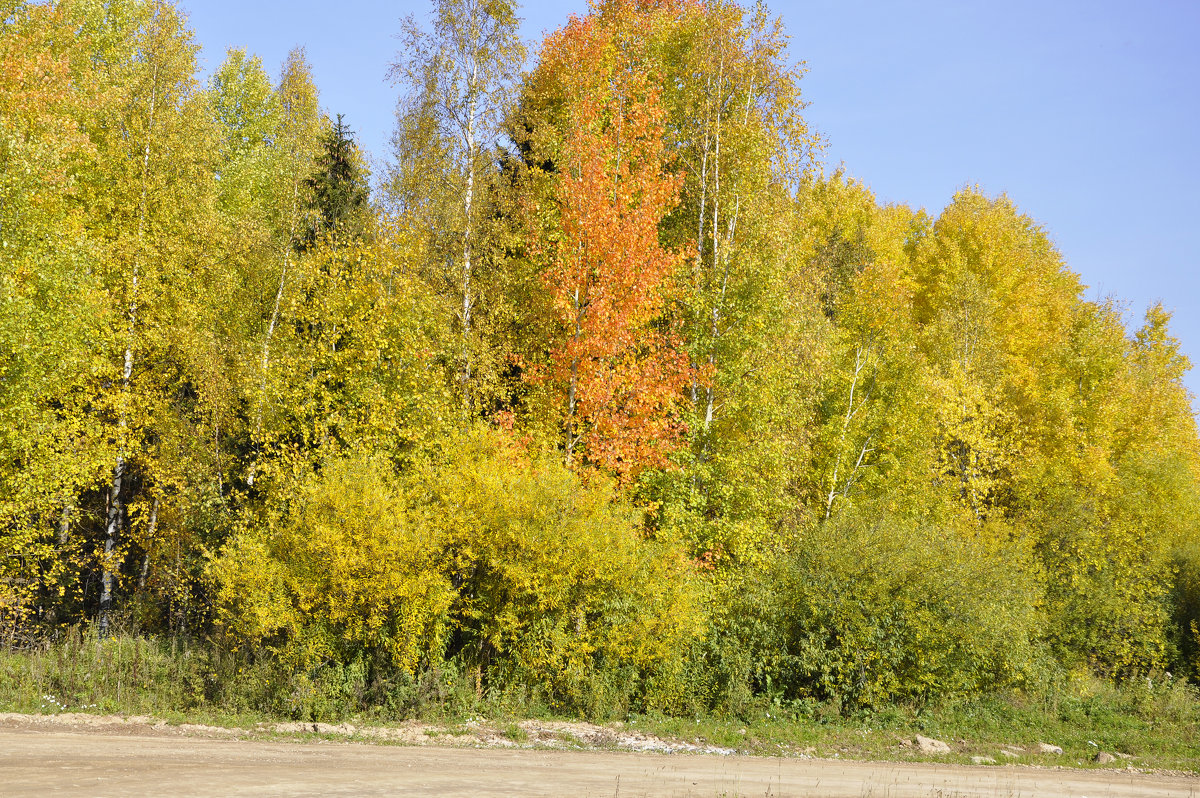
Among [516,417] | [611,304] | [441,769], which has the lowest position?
[441,769]

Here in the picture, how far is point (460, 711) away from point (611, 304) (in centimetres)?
1115

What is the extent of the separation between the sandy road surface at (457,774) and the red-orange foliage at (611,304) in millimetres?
8740

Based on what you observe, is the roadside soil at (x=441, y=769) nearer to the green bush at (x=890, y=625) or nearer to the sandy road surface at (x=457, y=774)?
the sandy road surface at (x=457, y=774)

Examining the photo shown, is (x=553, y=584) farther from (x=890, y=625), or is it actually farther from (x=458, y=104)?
(x=458, y=104)

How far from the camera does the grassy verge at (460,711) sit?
17422 millimetres

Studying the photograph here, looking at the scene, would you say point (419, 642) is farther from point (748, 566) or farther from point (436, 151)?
point (436, 151)

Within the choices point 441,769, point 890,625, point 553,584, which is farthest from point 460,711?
point 890,625

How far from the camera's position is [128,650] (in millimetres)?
Result: 19828

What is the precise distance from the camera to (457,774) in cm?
1321

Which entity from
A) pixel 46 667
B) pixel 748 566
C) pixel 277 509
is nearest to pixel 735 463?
pixel 748 566

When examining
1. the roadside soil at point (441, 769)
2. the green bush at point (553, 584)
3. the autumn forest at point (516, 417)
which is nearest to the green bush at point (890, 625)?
the autumn forest at point (516, 417)

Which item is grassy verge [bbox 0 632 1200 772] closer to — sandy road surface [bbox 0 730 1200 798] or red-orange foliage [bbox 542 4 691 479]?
sandy road surface [bbox 0 730 1200 798]

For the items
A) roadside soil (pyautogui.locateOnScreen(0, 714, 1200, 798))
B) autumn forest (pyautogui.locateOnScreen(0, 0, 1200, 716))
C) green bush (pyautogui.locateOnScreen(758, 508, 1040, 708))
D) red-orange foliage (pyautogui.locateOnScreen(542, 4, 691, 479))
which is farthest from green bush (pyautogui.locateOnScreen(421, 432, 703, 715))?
red-orange foliage (pyautogui.locateOnScreen(542, 4, 691, 479))

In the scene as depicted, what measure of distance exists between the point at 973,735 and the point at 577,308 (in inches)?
551
